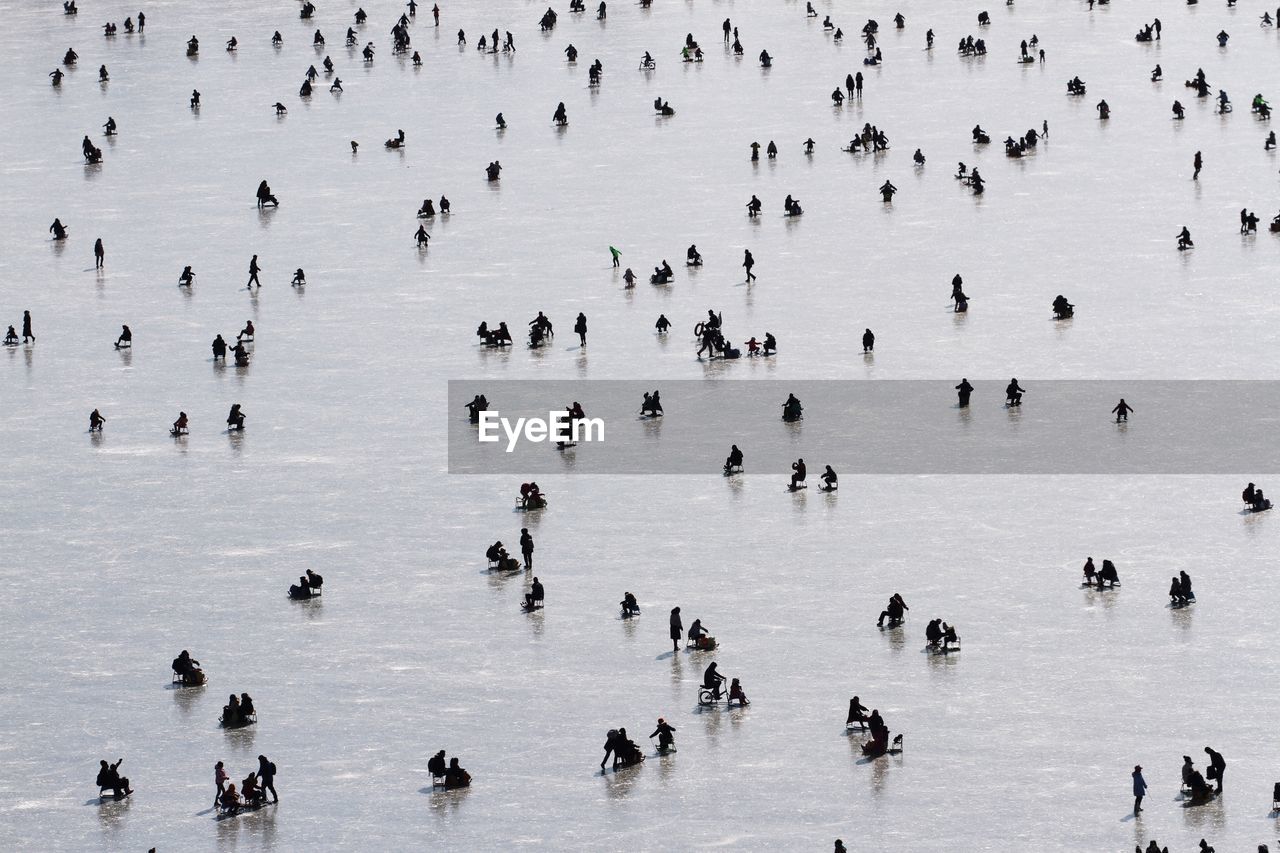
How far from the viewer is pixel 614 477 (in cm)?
5912

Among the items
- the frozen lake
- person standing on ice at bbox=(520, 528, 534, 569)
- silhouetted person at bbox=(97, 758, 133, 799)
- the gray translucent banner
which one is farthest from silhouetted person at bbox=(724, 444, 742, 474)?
silhouetted person at bbox=(97, 758, 133, 799)

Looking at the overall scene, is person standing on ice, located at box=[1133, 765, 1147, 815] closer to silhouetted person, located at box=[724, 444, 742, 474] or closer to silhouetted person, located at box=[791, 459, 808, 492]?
silhouetted person, located at box=[791, 459, 808, 492]

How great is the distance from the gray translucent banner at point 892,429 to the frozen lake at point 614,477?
60cm

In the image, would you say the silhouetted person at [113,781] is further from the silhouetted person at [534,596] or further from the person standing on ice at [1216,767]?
the person standing on ice at [1216,767]

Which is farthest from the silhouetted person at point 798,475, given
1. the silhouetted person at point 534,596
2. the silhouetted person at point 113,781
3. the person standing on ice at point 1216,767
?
the silhouetted person at point 113,781

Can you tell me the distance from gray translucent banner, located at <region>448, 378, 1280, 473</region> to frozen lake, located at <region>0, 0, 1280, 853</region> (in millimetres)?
605

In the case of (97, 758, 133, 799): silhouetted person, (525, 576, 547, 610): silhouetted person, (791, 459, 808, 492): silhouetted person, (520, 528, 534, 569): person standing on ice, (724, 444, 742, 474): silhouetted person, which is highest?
(724, 444, 742, 474): silhouetted person

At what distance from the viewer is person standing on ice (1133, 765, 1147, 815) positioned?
40750 mm

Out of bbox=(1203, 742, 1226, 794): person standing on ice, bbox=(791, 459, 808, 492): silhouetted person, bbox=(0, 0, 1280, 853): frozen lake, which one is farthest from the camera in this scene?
bbox=(791, 459, 808, 492): silhouetted person

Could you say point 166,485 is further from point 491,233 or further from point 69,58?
point 69,58

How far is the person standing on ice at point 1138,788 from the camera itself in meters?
40.8

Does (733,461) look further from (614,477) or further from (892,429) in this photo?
(892,429)

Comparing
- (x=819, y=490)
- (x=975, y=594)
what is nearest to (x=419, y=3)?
(x=819, y=490)

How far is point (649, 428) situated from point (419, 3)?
52842mm
